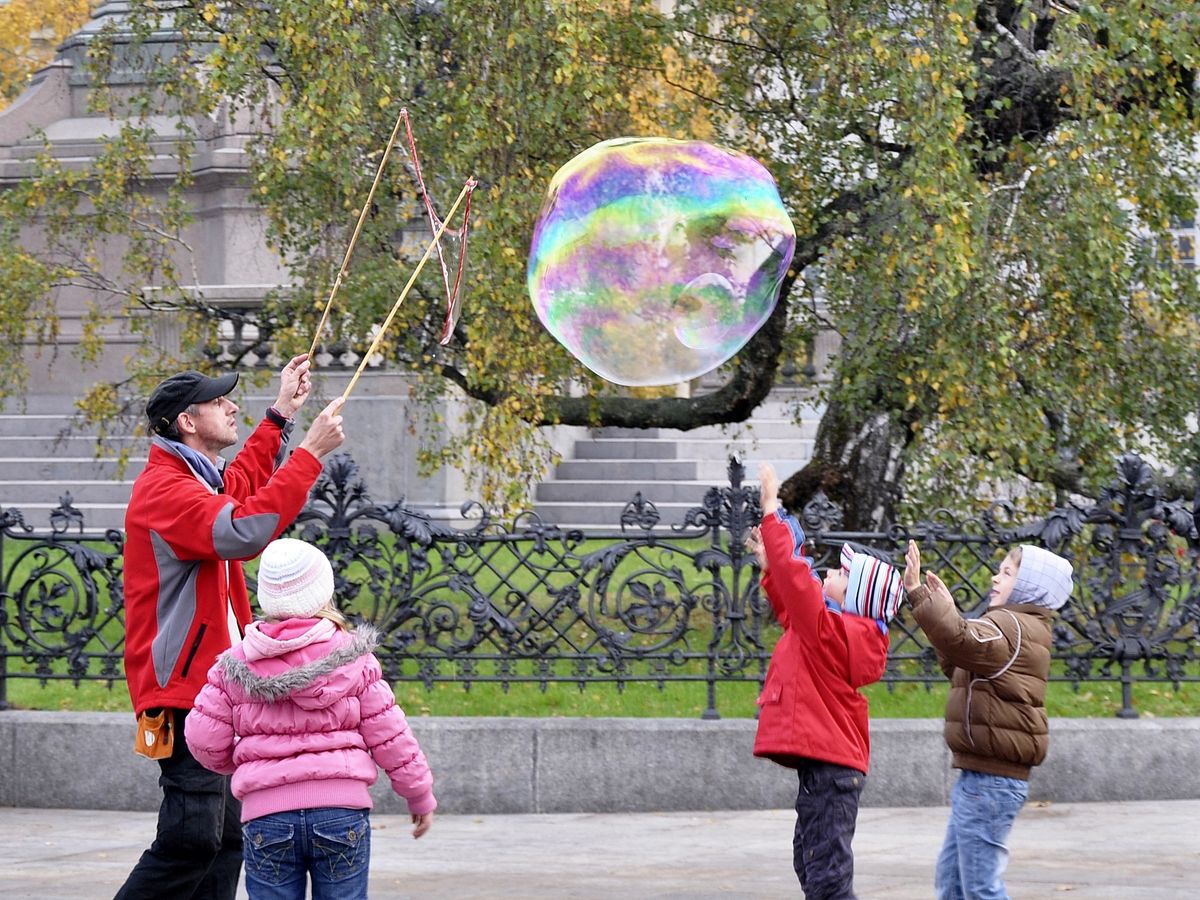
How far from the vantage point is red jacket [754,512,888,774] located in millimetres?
5625

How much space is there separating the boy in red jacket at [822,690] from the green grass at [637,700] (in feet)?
12.0

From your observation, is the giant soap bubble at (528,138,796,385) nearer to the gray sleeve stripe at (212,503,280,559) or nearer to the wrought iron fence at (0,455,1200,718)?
the wrought iron fence at (0,455,1200,718)

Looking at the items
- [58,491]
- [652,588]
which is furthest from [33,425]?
[652,588]

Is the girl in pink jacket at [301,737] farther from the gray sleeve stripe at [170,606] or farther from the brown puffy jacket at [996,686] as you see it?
the brown puffy jacket at [996,686]

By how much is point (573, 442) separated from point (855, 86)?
10444mm

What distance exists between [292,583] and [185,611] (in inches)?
29.2

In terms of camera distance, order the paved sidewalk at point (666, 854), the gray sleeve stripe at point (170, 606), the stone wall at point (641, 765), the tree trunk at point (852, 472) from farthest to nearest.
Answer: the tree trunk at point (852, 472), the stone wall at point (641, 765), the paved sidewalk at point (666, 854), the gray sleeve stripe at point (170, 606)

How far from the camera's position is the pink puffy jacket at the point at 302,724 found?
15.1 feet

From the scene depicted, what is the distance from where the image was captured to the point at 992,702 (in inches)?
226

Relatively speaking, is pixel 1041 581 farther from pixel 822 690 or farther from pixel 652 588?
pixel 652 588

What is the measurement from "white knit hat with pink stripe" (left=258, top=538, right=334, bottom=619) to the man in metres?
0.44

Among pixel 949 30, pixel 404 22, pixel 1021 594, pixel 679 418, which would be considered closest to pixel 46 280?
pixel 404 22

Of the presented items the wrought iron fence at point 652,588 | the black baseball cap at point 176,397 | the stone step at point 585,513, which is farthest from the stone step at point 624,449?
the black baseball cap at point 176,397

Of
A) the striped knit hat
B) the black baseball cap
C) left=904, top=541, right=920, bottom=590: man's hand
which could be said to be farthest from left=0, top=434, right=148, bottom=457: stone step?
left=904, top=541, right=920, bottom=590: man's hand
